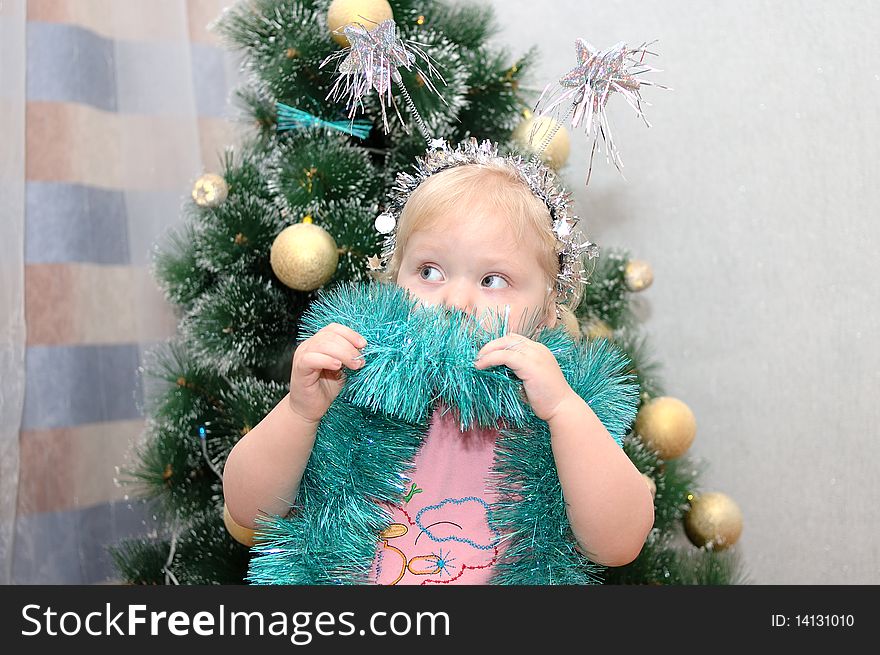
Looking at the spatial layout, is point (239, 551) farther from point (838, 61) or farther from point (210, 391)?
point (838, 61)

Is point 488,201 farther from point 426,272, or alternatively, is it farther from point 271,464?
point 271,464

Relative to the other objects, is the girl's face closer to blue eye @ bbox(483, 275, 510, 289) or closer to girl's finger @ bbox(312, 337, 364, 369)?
blue eye @ bbox(483, 275, 510, 289)

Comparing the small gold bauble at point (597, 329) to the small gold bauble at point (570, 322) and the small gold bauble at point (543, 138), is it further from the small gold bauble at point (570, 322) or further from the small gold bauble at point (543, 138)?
the small gold bauble at point (543, 138)

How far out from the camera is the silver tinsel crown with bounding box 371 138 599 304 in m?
0.90

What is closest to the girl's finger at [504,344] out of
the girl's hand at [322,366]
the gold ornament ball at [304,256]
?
the girl's hand at [322,366]

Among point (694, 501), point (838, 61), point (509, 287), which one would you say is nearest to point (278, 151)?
point (509, 287)

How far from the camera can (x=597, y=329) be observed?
114cm

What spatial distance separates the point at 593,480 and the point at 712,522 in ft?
1.85

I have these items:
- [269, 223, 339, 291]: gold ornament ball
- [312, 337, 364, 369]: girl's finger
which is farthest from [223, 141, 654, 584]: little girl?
[269, 223, 339, 291]: gold ornament ball

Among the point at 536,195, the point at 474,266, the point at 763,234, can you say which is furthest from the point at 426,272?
the point at 763,234

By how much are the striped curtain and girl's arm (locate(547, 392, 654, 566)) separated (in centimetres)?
74

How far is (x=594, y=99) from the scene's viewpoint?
87 cm

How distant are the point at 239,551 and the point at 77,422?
A: 34 centimetres

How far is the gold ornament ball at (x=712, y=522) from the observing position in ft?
3.88
